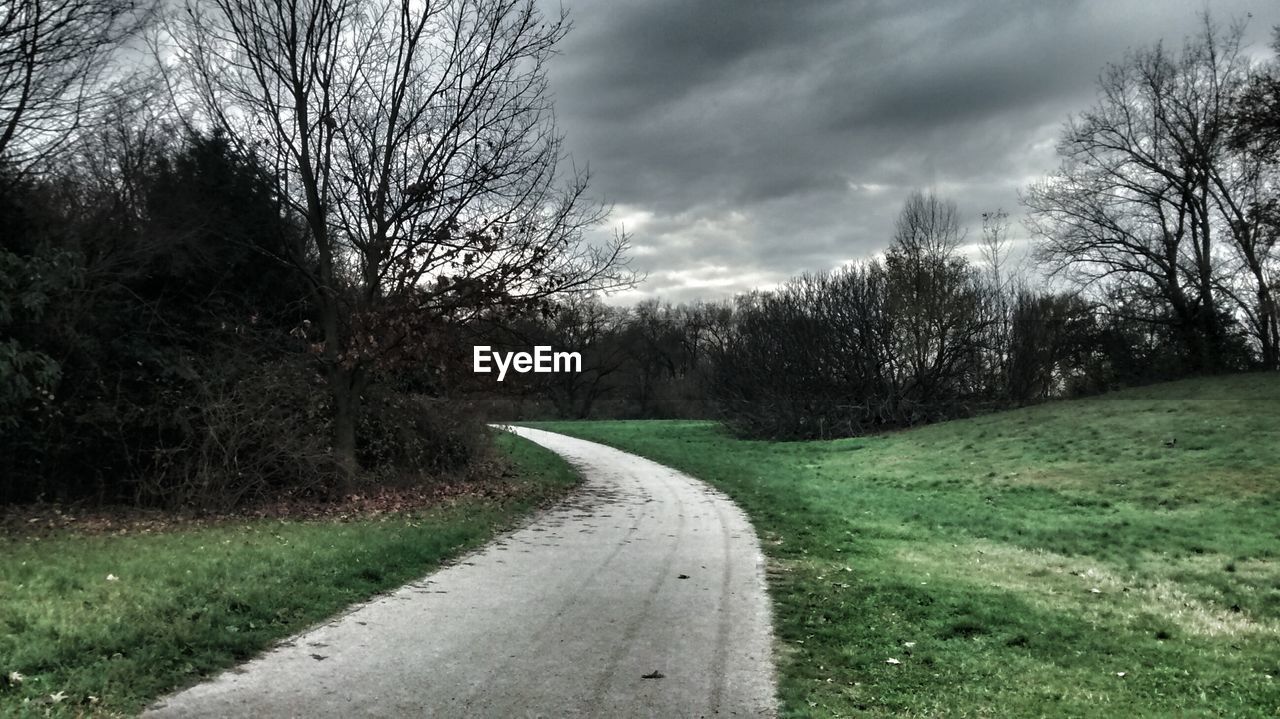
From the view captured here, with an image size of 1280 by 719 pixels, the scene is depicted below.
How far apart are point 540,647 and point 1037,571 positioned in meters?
6.80

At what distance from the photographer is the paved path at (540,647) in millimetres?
4746

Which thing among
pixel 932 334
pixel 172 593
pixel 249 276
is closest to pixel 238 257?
pixel 249 276

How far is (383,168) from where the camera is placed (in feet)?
49.9

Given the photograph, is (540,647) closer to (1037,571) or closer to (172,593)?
(172,593)

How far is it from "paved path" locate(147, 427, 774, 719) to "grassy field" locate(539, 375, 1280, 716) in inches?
21.1

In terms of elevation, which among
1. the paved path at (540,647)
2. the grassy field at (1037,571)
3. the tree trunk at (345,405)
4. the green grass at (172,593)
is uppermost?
the tree trunk at (345,405)

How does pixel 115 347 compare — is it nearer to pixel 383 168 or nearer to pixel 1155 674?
pixel 383 168

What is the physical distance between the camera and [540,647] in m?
5.90

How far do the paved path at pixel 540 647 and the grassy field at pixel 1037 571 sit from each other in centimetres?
54

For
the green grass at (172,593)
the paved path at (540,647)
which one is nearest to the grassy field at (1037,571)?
the paved path at (540,647)

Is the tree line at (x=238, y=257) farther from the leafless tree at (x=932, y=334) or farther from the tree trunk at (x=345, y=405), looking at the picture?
the leafless tree at (x=932, y=334)

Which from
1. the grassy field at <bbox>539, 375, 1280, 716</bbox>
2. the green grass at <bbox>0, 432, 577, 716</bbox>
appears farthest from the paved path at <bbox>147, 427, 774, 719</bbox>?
the grassy field at <bbox>539, 375, 1280, 716</bbox>

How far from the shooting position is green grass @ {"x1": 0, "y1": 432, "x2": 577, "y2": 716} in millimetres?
4879

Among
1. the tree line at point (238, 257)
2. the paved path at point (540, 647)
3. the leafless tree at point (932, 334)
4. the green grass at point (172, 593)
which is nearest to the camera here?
the paved path at point (540, 647)
